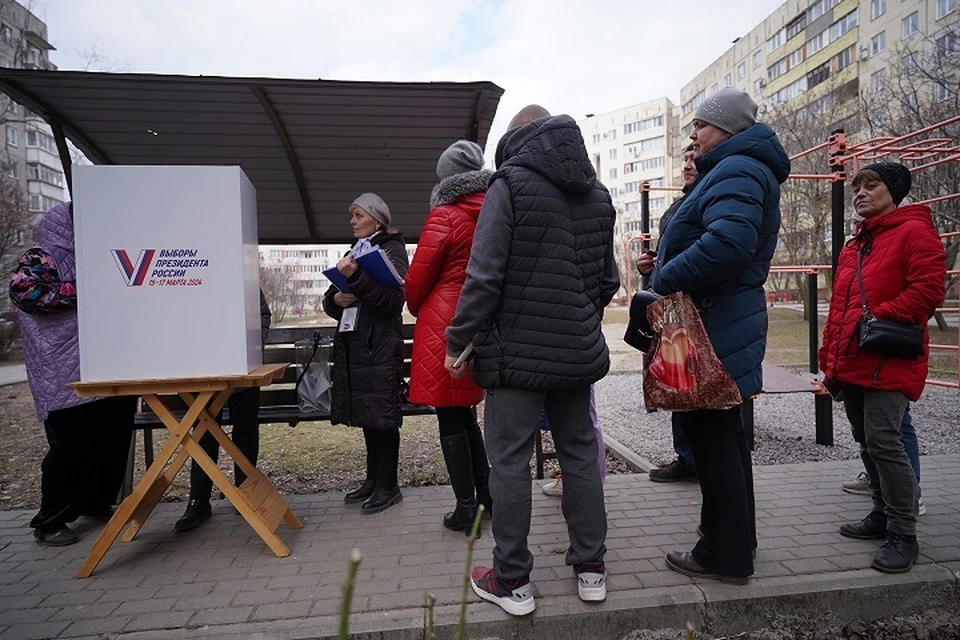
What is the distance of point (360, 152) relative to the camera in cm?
468

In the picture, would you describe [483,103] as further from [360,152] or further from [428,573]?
[428,573]

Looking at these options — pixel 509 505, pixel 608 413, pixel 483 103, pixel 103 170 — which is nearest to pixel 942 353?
pixel 608 413

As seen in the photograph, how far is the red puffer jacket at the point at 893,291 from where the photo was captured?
279 centimetres

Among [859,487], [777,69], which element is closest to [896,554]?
[859,487]

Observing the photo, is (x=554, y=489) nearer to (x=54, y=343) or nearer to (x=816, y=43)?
(x=54, y=343)

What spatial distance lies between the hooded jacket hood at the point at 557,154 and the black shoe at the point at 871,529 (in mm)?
2304

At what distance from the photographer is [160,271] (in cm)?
282

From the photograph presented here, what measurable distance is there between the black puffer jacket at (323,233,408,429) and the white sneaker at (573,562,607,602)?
56.6 inches

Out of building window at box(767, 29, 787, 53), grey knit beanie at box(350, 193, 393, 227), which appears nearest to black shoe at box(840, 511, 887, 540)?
grey knit beanie at box(350, 193, 393, 227)

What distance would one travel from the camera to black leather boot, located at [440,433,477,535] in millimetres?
3227

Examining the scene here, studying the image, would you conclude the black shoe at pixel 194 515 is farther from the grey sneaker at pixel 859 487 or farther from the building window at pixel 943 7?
the building window at pixel 943 7

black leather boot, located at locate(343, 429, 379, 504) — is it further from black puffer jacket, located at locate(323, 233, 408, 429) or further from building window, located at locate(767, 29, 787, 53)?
building window, located at locate(767, 29, 787, 53)

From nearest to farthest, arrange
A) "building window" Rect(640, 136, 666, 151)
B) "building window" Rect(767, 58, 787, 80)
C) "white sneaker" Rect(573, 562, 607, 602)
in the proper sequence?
1. "white sneaker" Rect(573, 562, 607, 602)
2. "building window" Rect(767, 58, 787, 80)
3. "building window" Rect(640, 136, 666, 151)

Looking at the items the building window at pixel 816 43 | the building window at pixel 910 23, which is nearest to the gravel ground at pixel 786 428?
the building window at pixel 910 23
